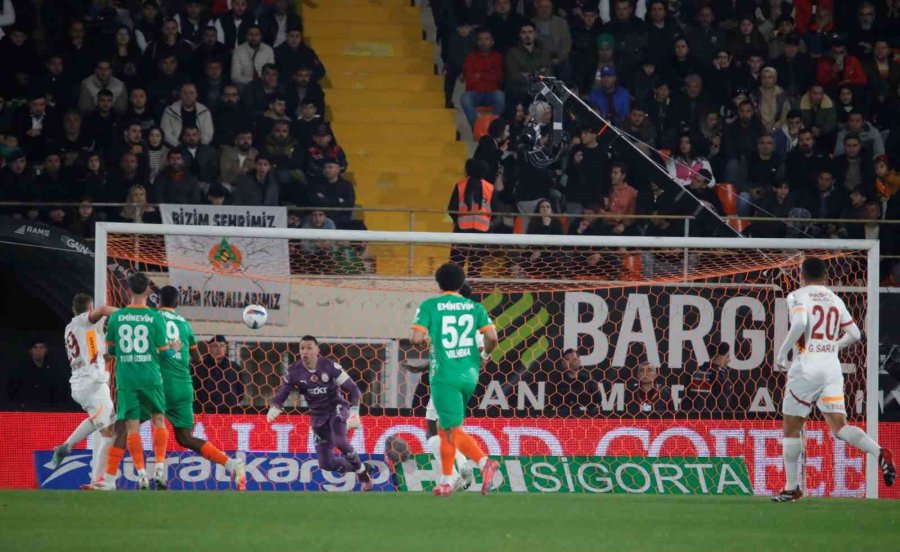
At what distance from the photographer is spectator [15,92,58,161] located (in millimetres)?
18469

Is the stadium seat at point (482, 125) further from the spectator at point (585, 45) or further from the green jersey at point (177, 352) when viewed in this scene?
the green jersey at point (177, 352)

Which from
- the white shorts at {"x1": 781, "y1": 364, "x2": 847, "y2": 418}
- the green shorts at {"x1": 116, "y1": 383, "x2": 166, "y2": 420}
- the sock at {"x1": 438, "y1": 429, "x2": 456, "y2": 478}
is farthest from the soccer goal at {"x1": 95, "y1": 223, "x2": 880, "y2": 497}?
the sock at {"x1": 438, "y1": 429, "x2": 456, "y2": 478}

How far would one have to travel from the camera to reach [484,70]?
67.1ft

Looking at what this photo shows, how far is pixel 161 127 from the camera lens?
62.4 feet

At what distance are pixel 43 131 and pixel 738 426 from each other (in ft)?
29.9

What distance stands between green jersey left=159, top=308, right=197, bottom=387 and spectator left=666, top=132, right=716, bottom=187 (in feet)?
25.9

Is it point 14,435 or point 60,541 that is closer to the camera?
point 60,541

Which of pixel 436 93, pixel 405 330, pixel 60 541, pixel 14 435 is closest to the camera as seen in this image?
pixel 60 541

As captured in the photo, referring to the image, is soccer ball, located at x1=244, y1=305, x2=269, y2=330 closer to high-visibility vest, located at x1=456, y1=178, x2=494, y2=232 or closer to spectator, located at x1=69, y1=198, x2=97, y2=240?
high-visibility vest, located at x1=456, y1=178, x2=494, y2=232

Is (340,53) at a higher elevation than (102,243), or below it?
higher

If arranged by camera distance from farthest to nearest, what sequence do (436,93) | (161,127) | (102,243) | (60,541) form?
(436,93) < (161,127) < (102,243) < (60,541)

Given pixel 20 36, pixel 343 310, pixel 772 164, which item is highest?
pixel 20 36

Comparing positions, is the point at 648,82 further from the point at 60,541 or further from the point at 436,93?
the point at 60,541

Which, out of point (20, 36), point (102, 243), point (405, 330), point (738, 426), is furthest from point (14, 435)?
point (738, 426)
